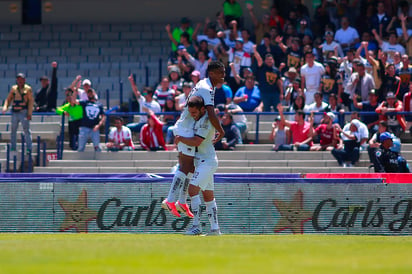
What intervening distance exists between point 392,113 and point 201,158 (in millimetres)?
9501

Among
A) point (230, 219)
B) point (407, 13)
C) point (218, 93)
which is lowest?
point (230, 219)

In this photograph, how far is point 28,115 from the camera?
22797 mm

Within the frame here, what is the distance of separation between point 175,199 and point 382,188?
188 inches

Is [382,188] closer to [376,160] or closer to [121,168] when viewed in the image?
[376,160]

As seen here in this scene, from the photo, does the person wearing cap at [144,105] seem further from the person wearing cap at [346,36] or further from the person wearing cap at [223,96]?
the person wearing cap at [346,36]

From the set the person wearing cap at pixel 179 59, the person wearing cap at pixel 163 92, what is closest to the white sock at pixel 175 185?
the person wearing cap at pixel 163 92

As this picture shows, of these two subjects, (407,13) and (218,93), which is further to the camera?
(407,13)

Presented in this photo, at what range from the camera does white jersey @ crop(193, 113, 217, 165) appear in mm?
12961

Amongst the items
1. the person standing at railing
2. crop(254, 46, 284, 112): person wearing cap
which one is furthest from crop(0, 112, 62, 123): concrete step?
crop(254, 46, 284, 112): person wearing cap

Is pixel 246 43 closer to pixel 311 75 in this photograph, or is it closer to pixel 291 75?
pixel 291 75

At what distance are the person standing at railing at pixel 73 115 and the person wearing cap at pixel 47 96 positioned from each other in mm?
1538

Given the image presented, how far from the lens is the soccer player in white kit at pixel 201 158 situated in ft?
42.2

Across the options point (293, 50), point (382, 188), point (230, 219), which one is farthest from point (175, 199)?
point (293, 50)

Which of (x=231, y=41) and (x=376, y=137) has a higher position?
(x=231, y=41)
